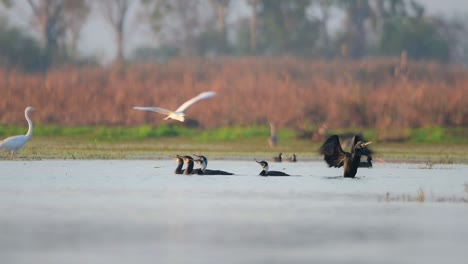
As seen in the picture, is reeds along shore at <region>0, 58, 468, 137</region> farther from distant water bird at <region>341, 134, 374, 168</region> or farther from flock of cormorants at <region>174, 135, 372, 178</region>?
flock of cormorants at <region>174, 135, 372, 178</region>

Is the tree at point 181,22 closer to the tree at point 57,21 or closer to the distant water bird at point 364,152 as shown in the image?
the tree at point 57,21

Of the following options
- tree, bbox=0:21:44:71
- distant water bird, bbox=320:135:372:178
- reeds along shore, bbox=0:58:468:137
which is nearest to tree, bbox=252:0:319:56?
tree, bbox=0:21:44:71

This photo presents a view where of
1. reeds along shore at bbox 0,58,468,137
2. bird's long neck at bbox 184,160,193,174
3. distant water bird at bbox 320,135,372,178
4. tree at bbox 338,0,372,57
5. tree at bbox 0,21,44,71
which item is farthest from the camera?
tree at bbox 338,0,372,57

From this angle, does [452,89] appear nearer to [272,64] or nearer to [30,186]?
[272,64]

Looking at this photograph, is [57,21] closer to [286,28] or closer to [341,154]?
[286,28]

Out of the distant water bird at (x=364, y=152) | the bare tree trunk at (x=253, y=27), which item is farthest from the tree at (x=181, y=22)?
the distant water bird at (x=364, y=152)

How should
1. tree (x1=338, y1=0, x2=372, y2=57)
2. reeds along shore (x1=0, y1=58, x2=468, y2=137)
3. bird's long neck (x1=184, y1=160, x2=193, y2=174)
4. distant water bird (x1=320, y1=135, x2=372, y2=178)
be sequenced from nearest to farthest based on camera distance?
distant water bird (x1=320, y1=135, x2=372, y2=178) < bird's long neck (x1=184, y1=160, x2=193, y2=174) < reeds along shore (x1=0, y1=58, x2=468, y2=137) < tree (x1=338, y1=0, x2=372, y2=57)

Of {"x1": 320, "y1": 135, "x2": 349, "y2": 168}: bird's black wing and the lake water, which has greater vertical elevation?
{"x1": 320, "y1": 135, "x2": 349, "y2": 168}: bird's black wing

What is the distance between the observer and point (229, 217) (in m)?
12.3

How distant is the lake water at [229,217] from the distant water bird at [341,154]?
33cm

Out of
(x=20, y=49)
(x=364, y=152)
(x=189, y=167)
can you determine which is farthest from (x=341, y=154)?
(x=20, y=49)

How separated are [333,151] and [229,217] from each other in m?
5.29

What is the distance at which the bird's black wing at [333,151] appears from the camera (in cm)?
1728

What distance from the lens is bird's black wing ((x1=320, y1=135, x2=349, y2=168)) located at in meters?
17.3
